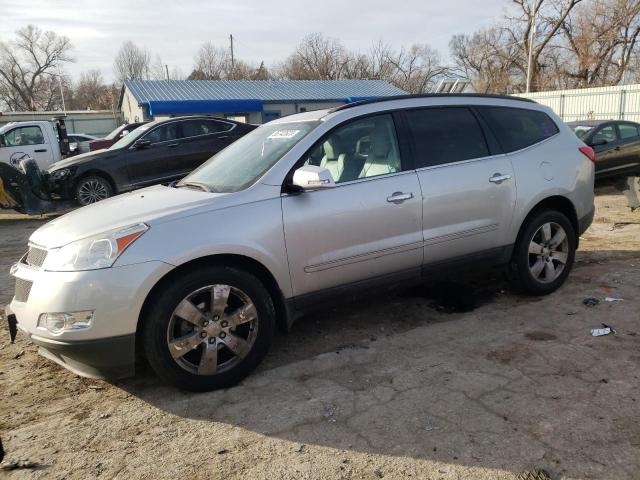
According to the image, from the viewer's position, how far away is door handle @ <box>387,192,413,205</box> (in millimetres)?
3834

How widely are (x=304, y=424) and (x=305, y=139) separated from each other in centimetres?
195

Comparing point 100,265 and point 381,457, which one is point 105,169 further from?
point 381,457

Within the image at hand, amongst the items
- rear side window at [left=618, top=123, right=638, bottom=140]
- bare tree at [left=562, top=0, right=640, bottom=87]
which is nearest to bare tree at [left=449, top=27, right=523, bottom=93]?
bare tree at [left=562, top=0, right=640, bottom=87]

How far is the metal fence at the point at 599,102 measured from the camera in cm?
2012

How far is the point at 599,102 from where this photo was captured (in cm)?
2159

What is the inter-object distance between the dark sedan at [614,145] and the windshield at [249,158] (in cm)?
874

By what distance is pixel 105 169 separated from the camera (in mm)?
10344

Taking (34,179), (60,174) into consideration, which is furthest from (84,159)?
(34,179)

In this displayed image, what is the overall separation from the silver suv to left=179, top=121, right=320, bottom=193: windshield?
0.02 m

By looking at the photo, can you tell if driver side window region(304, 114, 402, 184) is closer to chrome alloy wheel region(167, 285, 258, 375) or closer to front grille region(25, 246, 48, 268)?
chrome alloy wheel region(167, 285, 258, 375)

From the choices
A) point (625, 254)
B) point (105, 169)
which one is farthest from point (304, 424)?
point (105, 169)

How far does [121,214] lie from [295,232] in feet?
3.81

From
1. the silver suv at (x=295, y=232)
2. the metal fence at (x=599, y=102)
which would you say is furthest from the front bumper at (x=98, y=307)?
the metal fence at (x=599, y=102)

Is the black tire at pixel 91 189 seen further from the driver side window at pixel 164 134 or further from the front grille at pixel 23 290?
the front grille at pixel 23 290
